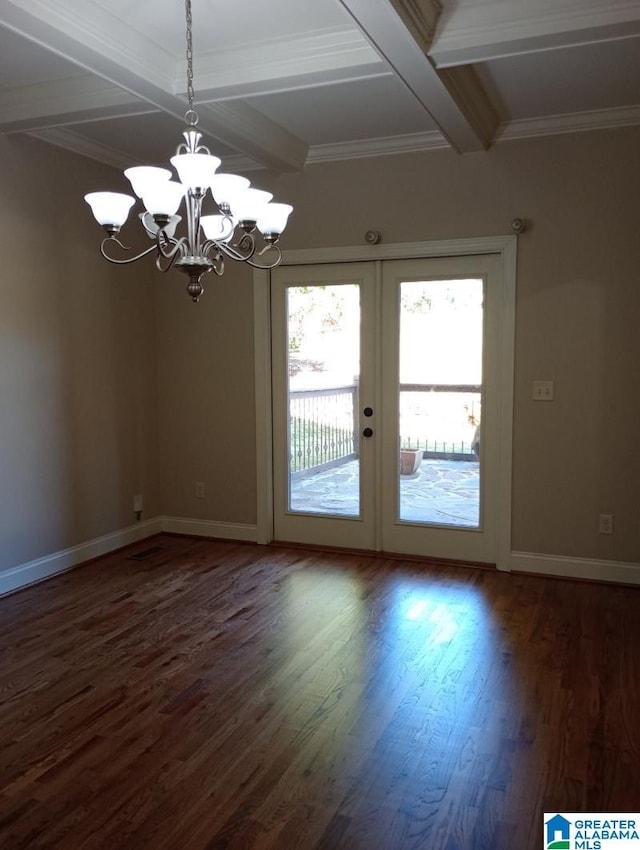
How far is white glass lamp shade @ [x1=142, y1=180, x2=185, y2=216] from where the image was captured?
2.45 m

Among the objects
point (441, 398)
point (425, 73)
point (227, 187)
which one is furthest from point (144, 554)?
point (425, 73)

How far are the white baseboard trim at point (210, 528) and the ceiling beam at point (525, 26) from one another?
344cm

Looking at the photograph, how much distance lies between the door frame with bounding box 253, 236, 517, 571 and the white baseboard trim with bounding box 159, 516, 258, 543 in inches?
3.5

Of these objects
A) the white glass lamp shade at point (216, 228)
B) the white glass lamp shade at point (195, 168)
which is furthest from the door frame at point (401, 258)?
the white glass lamp shade at point (195, 168)

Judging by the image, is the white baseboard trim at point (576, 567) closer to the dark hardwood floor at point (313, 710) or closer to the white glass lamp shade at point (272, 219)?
the dark hardwood floor at point (313, 710)

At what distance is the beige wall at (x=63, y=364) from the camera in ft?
13.7

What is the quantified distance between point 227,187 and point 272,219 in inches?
9.6

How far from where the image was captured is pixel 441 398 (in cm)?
471

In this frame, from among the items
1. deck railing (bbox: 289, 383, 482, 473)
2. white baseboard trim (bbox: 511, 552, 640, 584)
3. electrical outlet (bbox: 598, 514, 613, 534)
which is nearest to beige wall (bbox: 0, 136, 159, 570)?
deck railing (bbox: 289, 383, 482, 473)

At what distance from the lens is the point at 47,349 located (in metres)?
4.43

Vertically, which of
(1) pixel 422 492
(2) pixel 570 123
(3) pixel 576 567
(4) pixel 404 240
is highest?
(2) pixel 570 123
